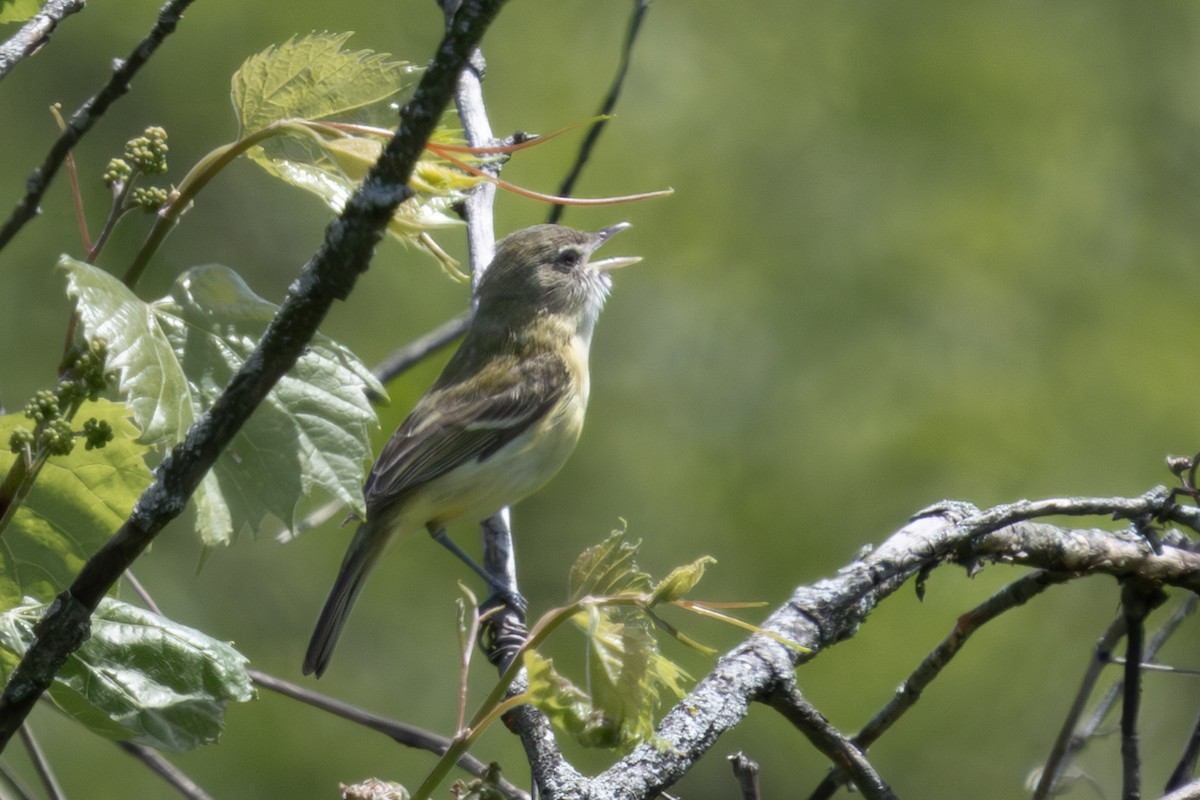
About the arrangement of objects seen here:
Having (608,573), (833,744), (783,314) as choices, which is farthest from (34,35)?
(783,314)

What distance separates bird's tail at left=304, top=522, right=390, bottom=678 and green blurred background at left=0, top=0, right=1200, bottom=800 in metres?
1.19

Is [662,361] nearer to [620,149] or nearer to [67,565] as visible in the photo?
[620,149]

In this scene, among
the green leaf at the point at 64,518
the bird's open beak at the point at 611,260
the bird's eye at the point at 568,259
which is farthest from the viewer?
the bird's eye at the point at 568,259

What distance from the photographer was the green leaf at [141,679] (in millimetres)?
1646

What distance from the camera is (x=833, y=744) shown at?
2.05 meters

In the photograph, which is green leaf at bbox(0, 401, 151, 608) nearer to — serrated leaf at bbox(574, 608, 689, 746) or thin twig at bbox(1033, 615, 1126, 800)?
serrated leaf at bbox(574, 608, 689, 746)

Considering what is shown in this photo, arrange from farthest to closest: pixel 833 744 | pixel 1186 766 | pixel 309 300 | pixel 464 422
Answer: pixel 464 422 < pixel 1186 766 < pixel 833 744 < pixel 309 300

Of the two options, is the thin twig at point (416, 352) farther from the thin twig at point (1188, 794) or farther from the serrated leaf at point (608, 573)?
the thin twig at point (1188, 794)

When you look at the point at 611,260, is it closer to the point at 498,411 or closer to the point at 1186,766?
the point at 498,411

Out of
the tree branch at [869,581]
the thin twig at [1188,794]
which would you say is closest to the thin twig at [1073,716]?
the tree branch at [869,581]

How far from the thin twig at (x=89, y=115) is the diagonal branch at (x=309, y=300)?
0.54 meters

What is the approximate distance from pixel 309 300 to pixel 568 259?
170 inches

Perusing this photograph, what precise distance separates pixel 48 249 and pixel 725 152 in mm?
3831

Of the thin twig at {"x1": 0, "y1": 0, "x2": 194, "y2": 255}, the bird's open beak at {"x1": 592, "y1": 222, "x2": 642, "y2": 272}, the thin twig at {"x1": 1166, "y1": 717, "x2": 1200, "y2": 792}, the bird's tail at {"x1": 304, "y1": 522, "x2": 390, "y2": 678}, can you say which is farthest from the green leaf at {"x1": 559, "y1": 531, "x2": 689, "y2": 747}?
the bird's open beak at {"x1": 592, "y1": 222, "x2": 642, "y2": 272}
